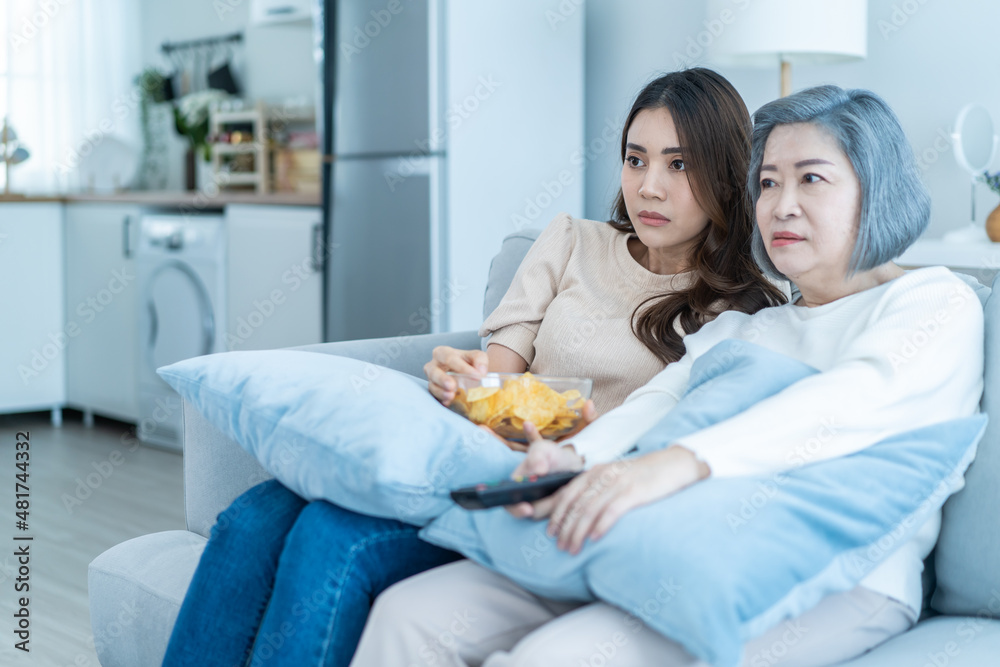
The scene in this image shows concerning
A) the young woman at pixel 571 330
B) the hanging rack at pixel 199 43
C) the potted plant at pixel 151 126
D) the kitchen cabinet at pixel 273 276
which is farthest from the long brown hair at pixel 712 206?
the potted plant at pixel 151 126

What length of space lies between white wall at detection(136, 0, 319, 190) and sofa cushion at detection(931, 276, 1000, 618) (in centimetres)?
341

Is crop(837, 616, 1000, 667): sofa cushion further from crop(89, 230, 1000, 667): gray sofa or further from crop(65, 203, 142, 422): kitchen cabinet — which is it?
crop(65, 203, 142, 422): kitchen cabinet

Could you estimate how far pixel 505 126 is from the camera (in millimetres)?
3162

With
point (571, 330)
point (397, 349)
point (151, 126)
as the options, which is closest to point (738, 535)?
point (571, 330)

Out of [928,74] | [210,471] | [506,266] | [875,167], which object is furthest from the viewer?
[928,74]

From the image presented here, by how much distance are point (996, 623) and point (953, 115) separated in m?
1.86

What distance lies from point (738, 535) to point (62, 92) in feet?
15.5

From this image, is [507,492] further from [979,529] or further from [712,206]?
[712,206]

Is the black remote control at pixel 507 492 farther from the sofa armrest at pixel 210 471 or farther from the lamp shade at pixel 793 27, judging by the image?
the lamp shade at pixel 793 27

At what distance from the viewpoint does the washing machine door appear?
12.2ft

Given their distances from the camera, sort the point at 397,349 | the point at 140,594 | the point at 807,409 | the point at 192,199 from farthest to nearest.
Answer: the point at 192,199 < the point at 397,349 < the point at 140,594 < the point at 807,409

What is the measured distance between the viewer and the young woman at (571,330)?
44.2 inches

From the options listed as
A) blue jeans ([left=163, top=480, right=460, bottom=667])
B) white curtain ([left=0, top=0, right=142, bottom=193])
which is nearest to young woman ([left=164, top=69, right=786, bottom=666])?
blue jeans ([left=163, top=480, right=460, bottom=667])

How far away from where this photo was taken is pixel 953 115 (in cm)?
261
